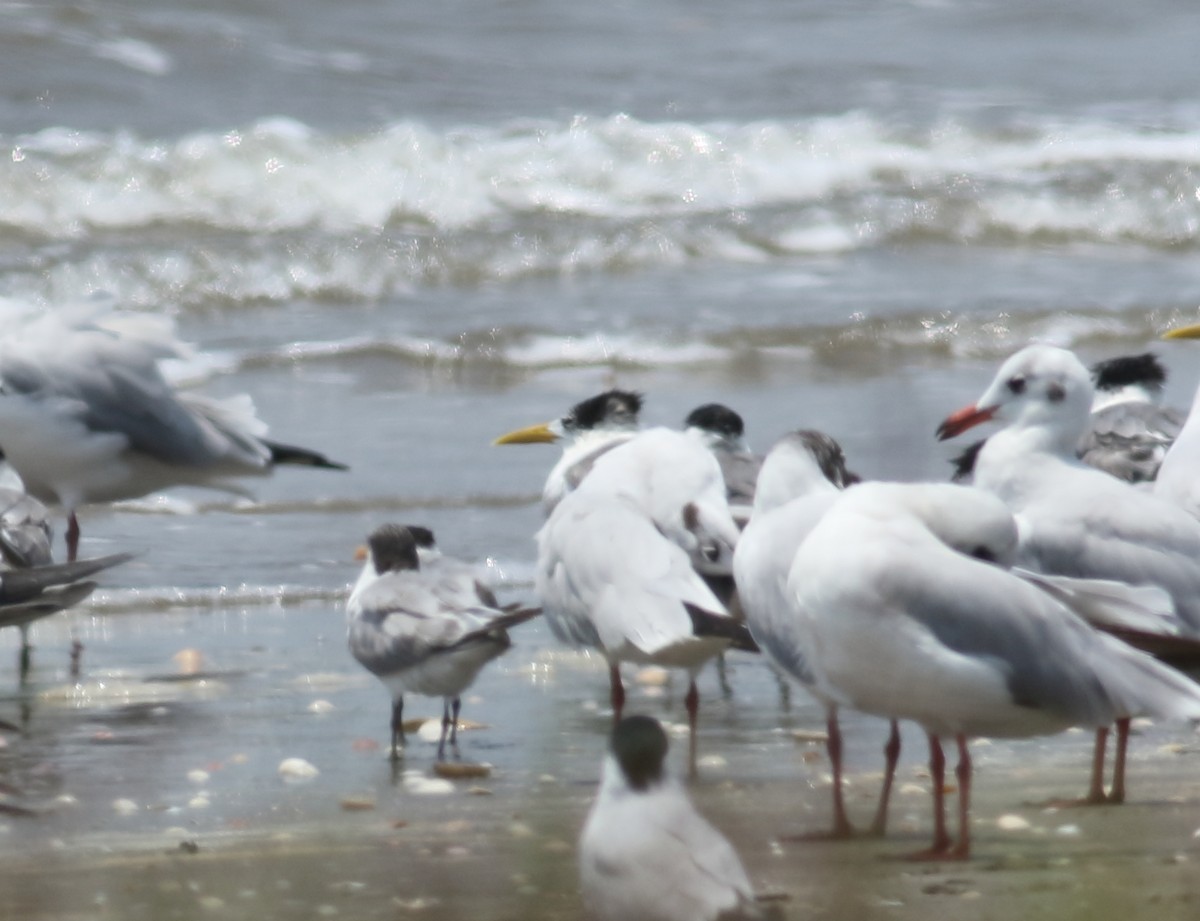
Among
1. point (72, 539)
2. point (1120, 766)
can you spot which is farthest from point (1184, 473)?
point (72, 539)

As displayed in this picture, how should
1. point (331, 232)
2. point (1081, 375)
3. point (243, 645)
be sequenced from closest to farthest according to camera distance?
1. point (1081, 375)
2. point (243, 645)
3. point (331, 232)

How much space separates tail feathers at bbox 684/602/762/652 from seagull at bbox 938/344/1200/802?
636mm

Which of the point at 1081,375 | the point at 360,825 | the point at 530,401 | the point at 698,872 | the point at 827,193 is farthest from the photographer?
the point at 827,193

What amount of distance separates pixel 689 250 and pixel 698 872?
11.3 meters

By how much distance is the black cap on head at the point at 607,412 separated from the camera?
6.92 meters

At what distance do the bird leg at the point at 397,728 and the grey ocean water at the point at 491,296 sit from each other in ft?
0.14

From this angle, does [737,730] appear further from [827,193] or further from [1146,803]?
[827,193]

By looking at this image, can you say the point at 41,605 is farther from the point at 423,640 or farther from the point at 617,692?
the point at 617,692

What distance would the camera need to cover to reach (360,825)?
423cm

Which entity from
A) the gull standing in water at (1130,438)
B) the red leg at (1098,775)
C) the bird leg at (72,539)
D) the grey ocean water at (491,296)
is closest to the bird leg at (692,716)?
the grey ocean water at (491,296)

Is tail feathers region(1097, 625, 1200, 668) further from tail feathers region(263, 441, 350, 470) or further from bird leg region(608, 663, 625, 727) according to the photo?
tail feathers region(263, 441, 350, 470)

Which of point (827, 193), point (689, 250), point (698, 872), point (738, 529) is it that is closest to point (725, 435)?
point (738, 529)

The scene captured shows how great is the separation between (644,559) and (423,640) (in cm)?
60

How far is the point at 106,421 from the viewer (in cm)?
769
